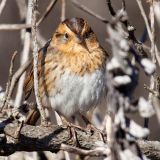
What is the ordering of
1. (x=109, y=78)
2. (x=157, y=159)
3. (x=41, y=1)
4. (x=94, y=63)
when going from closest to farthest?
(x=109, y=78) < (x=157, y=159) < (x=94, y=63) < (x=41, y=1)

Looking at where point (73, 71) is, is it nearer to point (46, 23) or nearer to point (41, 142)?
point (41, 142)

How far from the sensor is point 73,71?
11.5 feet

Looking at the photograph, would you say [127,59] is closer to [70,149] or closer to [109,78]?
[109,78]

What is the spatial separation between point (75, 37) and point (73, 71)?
8.4 inches

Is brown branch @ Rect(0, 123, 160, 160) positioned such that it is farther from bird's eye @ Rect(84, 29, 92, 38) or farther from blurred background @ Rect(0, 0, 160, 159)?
blurred background @ Rect(0, 0, 160, 159)

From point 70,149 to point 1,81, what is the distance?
13.9 ft

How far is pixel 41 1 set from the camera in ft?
20.5

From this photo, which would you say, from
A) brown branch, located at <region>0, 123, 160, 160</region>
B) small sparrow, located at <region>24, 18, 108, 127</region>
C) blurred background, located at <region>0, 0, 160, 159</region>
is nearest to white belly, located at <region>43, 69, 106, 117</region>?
small sparrow, located at <region>24, 18, 108, 127</region>

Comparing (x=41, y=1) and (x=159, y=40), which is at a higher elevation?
(x=41, y=1)

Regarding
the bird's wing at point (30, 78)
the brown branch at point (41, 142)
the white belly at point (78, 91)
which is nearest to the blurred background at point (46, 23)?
the bird's wing at point (30, 78)

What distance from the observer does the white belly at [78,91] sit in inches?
136

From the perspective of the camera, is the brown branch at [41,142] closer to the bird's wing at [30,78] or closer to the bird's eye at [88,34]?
the bird's eye at [88,34]

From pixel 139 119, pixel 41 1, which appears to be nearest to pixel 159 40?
pixel 139 119

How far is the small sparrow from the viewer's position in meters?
3.48
